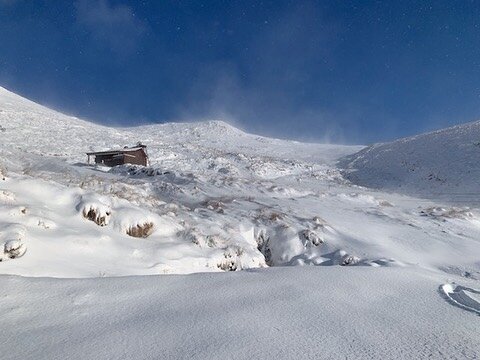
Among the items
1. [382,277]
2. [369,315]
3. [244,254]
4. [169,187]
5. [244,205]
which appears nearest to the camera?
[369,315]

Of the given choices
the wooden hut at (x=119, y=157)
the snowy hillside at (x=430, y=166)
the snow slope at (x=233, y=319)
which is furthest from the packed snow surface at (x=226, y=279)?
the wooden hut at (x=119, y=157)

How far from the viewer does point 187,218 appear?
958 cm

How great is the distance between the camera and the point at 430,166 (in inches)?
1344

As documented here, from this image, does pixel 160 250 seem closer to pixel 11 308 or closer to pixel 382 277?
pixel 11 308

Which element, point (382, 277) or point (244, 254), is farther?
point (244, 254)

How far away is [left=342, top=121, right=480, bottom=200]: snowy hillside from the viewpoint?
27141 mm

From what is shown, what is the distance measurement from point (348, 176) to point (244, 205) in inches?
990

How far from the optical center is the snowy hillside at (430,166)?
27.1 m

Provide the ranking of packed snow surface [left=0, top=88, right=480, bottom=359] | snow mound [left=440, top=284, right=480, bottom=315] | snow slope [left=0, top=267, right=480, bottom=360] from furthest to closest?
snow mound [left=440, top=284, right=480, bottom=315]
packed snow surface [left=0, top=88, right=480, bottom=359]
snow slope [left=0, top=267, right=480, bottom=360]

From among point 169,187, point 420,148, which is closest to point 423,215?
point 169,187

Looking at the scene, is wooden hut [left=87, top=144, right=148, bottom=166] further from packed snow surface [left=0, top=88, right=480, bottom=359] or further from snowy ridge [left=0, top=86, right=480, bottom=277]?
packed snow surface [left=0, top=88, right=480, bottom=359]

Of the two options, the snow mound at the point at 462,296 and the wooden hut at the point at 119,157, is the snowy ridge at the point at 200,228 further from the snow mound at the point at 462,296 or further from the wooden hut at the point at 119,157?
the wooden hut at the point at 119,157

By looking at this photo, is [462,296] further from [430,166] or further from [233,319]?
[430,166]

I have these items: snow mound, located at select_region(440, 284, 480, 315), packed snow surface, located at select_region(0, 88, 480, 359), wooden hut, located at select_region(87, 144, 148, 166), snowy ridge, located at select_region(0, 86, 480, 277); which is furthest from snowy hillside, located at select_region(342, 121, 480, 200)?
wooden hut, located at select_region(87, 144, 148, 166)
